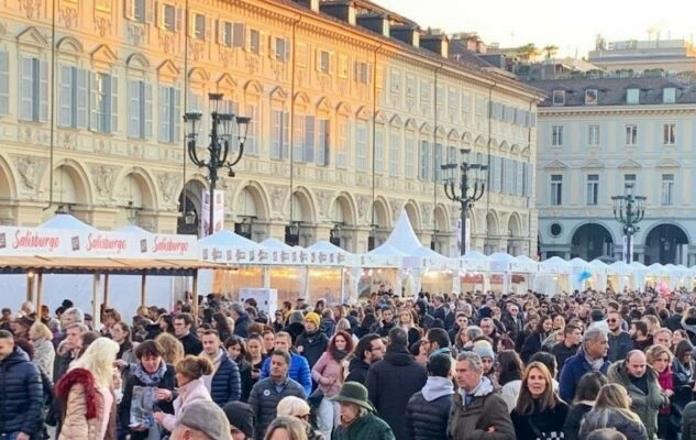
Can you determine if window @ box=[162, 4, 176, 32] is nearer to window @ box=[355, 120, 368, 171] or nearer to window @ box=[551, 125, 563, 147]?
window @ box=[355, 120, 368, 171]

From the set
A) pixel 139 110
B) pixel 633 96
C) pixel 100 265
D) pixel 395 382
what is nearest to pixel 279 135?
pixel 139 110

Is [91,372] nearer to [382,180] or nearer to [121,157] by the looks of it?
[121,157]

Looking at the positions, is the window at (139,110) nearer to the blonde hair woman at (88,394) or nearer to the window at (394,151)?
the window at (394,151)

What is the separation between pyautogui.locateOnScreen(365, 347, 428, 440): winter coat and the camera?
12109 mm

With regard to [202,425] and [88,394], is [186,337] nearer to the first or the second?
[88,394]

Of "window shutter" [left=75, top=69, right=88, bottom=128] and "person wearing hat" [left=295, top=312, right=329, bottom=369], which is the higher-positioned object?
"window shutter" [left=75, top=69, right=88, bottom=128]

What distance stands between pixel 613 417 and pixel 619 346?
799 cm

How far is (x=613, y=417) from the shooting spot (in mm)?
9023

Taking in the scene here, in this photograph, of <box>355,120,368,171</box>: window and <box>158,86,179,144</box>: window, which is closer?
<box>158,86,179,144</box>: window

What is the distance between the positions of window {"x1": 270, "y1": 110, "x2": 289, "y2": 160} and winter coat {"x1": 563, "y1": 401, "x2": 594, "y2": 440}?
41468 mm

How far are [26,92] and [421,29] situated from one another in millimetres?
33030

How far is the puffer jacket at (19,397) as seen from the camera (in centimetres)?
1162

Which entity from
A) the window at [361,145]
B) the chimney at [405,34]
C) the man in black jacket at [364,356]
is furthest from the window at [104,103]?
the man in black jacket at [364,356]

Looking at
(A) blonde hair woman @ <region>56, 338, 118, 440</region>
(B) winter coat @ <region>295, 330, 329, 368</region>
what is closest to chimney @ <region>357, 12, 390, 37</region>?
(B) winter coat @ <region>295, 330, 329, 368</region>
